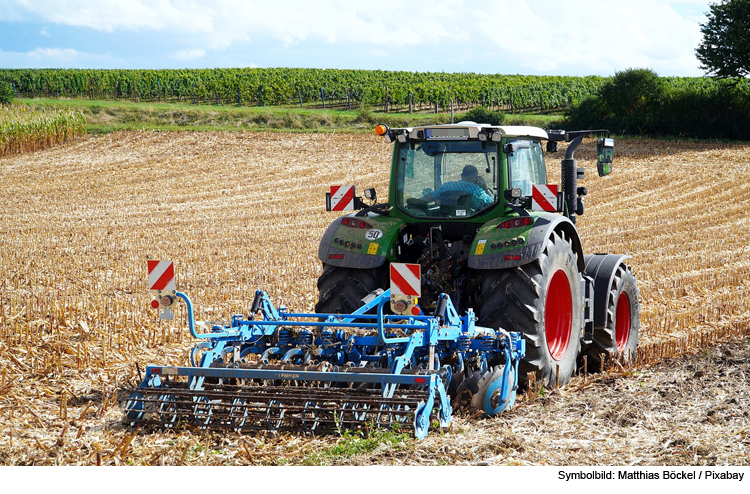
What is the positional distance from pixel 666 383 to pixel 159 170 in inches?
825

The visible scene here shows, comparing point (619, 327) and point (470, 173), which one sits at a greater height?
point (470, 173)

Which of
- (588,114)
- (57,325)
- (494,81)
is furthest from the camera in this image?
(494,81)

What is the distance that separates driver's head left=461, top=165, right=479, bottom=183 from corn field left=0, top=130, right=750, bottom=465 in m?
2.42

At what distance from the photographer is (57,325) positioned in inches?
303

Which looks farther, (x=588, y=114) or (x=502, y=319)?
(x=588, y=114)

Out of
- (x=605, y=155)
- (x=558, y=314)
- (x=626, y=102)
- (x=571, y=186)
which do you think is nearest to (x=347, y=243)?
(x=558, y=314)

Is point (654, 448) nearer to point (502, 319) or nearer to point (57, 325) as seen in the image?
point (502, 319)

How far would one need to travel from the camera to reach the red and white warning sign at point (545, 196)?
600 cm

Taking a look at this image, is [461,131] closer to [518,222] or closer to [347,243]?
[518,222]

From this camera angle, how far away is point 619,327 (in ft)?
24.5

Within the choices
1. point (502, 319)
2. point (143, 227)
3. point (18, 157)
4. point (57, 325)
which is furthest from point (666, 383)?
point (18, 157)

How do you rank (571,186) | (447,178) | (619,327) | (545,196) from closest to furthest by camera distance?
(545,196) < (447,178) < (571,186) < (619,327)

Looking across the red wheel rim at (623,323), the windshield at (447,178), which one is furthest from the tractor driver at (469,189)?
the red wheel rim at (623,323)

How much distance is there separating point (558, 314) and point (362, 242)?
1.66 m
